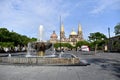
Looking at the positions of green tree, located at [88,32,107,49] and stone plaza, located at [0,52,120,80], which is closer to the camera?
stone plaza, located at [0,52,120,80]

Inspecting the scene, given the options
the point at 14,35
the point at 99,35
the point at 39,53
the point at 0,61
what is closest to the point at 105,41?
the point at 99,35

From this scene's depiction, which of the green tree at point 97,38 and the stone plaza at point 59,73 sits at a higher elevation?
the green tree at point 97,38

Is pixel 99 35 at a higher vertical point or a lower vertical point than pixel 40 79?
higher

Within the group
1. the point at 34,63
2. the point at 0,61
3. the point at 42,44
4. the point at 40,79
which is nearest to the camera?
the point at 40,79

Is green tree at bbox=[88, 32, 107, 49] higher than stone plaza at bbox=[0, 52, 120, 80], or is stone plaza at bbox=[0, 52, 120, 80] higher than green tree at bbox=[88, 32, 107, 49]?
green tree at bbox=[88, 32, 107, 49]

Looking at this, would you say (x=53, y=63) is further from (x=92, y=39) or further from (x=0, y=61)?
(x=92, y=39)

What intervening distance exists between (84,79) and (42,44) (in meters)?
17.9

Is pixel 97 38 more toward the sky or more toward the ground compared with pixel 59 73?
more toward the sky

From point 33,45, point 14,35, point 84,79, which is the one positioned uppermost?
point 14,35

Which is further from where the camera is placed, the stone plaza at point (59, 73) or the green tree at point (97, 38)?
the green tree at point (97, 38)

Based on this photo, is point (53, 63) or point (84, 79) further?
point (53, 63)

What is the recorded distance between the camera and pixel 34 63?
19562mm

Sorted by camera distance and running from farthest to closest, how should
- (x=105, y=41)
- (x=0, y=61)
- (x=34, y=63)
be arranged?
(x=105, y=41), (x=0, y=61), (x=34, y=63)

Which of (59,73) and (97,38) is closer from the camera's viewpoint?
(59,73)
